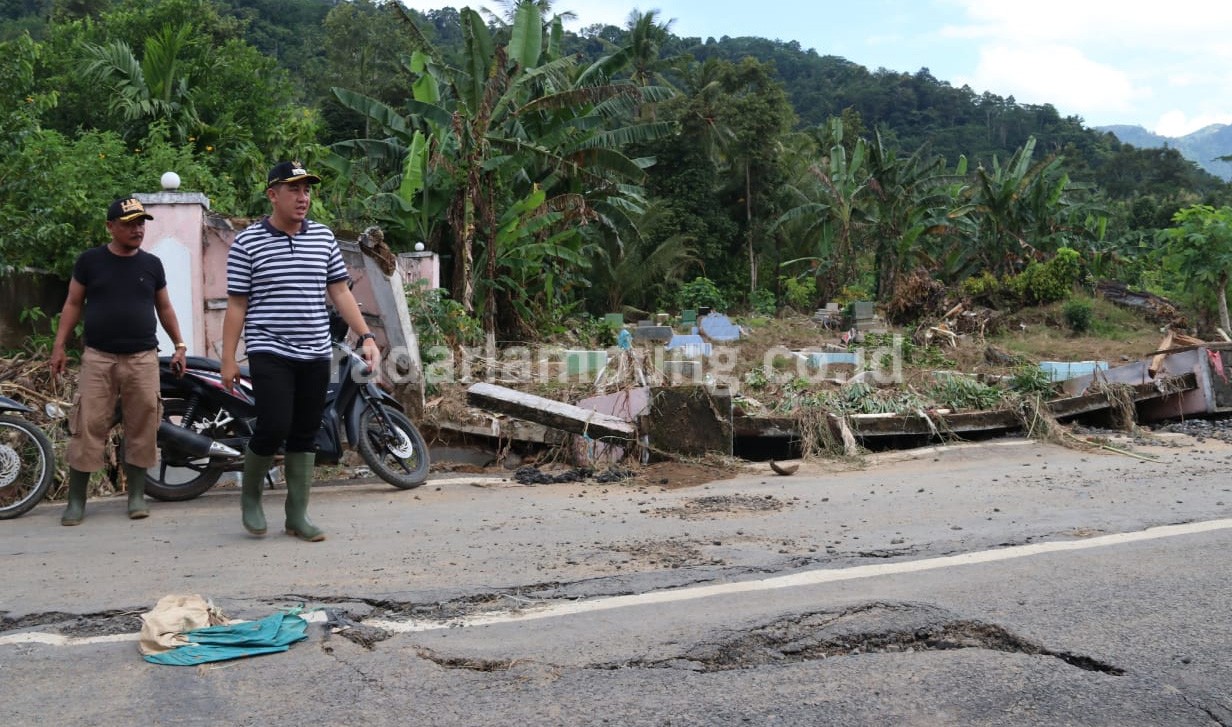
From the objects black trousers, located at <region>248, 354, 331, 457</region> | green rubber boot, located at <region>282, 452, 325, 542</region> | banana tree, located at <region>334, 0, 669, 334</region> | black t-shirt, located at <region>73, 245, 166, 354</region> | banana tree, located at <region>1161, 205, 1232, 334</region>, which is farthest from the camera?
banana tree, located at <region>1161, 205, 1232, 334</region>

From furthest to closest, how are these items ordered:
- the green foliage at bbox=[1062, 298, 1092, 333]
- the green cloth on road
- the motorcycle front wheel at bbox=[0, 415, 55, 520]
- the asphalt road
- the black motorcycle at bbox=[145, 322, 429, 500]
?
the green foliage at bbox=[1062, 298, 1092, 333] < the black motorcycle at bbox=[145, 322, 429, 500] < the motorcycle front wheel at bbox=[0, 415, 55, 520] < the green cloth on road < the asphalt road

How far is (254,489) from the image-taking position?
5.02 meters

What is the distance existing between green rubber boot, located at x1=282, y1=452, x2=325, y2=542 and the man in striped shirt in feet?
0.04

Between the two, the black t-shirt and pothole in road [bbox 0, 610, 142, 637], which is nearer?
pothole in road [bbox 0, 610, 142, 637]

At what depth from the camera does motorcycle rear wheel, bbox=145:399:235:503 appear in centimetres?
622

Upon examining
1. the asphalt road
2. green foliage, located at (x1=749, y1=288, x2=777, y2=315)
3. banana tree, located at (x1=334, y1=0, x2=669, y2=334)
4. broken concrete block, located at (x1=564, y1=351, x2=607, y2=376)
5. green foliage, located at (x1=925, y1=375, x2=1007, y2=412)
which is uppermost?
banana tree, located at (x1=334, y1=0, x2=669, y2=334)

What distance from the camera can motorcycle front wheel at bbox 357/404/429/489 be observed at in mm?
6469

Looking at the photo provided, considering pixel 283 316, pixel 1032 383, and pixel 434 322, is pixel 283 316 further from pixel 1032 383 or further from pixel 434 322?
pixel 1032 383

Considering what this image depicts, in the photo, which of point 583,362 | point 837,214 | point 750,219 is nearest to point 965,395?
point 583,362

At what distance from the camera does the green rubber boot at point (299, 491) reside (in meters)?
4.95

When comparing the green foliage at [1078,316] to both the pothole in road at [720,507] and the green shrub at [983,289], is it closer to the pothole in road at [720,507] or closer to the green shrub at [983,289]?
the green shrub at [983,289]

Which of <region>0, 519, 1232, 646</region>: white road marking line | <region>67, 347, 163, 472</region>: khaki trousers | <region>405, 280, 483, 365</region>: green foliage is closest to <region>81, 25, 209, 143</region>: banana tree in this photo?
<region>405, 280, 483, 365</region>: green foliage

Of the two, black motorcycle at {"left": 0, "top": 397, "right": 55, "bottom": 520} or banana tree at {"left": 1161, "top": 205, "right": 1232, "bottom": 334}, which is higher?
banana tree at {"left": 1161, "top": 205, "right": 1232, "bottom": 334}

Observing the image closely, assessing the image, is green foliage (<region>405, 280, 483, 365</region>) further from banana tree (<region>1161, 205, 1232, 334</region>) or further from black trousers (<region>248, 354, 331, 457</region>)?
banana tree (<region>1161, 205, 1232, 334</region>)
